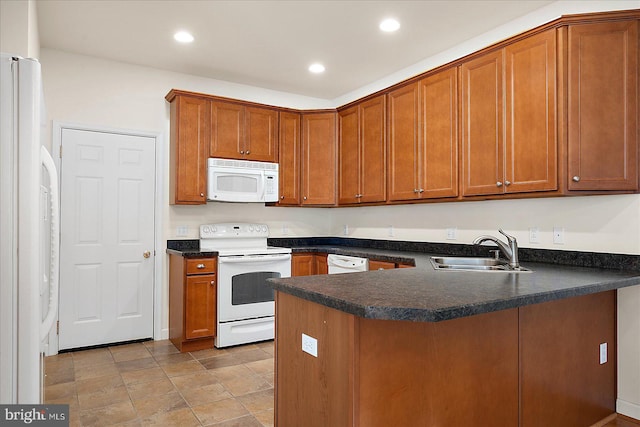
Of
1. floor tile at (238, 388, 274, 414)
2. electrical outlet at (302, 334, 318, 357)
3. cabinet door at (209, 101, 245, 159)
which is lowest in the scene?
floor tile at (238, 388, 274, 414)

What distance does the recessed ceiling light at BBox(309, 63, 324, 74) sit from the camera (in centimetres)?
416

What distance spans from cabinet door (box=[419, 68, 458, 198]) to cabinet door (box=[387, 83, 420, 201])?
0.09 m

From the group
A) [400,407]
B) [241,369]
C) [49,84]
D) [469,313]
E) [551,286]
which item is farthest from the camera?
[49,84]

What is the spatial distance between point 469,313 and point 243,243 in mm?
3427

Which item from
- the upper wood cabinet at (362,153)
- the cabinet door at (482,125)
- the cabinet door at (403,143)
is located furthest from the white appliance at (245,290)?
the cabinet door at (482,125)

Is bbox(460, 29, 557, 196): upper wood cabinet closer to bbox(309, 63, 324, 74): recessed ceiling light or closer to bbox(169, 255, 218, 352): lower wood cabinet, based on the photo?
bbox(309, 63, 324, 74): recessed ceiling light

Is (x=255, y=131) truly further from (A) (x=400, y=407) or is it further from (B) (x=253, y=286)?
(A) (x=400, y=407)

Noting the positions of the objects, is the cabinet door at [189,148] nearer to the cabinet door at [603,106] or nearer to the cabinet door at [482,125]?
the cabinet door at [482,125]

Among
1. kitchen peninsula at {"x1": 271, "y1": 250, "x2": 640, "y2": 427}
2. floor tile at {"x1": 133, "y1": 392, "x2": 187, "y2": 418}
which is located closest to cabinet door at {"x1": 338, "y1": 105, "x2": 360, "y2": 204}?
kitchen peninsula at {"x1": 271, "y1": 250, "x2": 640, "y2": 427}

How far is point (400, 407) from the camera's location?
1.59 meters

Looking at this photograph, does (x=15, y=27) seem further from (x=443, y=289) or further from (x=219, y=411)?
(x=443, y=289)

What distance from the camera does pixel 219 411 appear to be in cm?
264

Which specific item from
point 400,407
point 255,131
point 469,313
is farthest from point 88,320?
point 469,313

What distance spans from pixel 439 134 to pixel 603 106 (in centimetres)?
118
